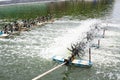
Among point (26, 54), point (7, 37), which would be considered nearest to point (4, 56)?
point (26, 54)

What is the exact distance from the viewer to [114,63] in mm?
47719

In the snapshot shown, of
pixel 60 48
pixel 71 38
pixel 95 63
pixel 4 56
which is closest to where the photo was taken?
pixel 95 63

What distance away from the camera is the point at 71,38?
212 feet

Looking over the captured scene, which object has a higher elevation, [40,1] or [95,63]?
[40,1]

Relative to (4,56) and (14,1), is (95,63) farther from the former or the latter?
(14,1)

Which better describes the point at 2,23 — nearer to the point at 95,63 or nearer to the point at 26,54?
the point at 26,54

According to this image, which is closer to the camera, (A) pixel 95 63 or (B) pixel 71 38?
(A) pixel 95 63

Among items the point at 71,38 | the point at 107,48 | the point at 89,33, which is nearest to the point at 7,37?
the point at 71,38

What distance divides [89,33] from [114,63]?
63.7 feet

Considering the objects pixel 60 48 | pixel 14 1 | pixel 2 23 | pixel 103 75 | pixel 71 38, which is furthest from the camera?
pixel 14 1

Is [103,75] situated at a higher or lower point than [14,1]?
lower

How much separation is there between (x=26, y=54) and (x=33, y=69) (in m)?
7.76

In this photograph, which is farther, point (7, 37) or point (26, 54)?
point (7, 37)

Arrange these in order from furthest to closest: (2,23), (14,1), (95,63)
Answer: (14,1), (2,23), (95,63)
